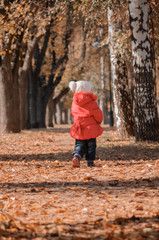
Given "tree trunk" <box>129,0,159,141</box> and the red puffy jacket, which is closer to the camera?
the red puffy jacket

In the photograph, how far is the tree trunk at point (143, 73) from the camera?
38.0 ft

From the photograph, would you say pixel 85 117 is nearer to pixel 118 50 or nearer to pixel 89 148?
pixel 89 148

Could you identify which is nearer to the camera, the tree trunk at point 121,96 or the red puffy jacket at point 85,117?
the red puffy jacket at point 85,117

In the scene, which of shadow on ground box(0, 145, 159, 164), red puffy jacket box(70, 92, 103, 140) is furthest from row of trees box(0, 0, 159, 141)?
red puffy jacket box(70, 92, 103, 140)

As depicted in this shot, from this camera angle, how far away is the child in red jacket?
26.7ft

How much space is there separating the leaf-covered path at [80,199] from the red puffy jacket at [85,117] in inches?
27.7

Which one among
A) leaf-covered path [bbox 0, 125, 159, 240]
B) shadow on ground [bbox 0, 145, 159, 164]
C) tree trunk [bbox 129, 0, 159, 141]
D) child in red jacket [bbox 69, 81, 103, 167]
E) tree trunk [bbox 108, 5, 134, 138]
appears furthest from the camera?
tree trunk [bbox 108, 5, 134, 138]

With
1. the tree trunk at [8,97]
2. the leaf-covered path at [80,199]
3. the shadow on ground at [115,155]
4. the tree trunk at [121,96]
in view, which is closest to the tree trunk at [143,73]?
the shadow on ground at [115,155]

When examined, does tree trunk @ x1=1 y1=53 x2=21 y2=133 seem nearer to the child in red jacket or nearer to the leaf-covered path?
the leaf-covered path

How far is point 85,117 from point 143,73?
4.10 metres

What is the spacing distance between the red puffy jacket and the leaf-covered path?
704 mm

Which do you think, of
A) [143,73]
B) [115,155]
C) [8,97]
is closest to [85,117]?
[115,155]

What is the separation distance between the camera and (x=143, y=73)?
460 inches

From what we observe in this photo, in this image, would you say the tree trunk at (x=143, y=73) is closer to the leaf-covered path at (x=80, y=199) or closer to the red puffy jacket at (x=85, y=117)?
the leaf-covered path at (x=80, y=199)
